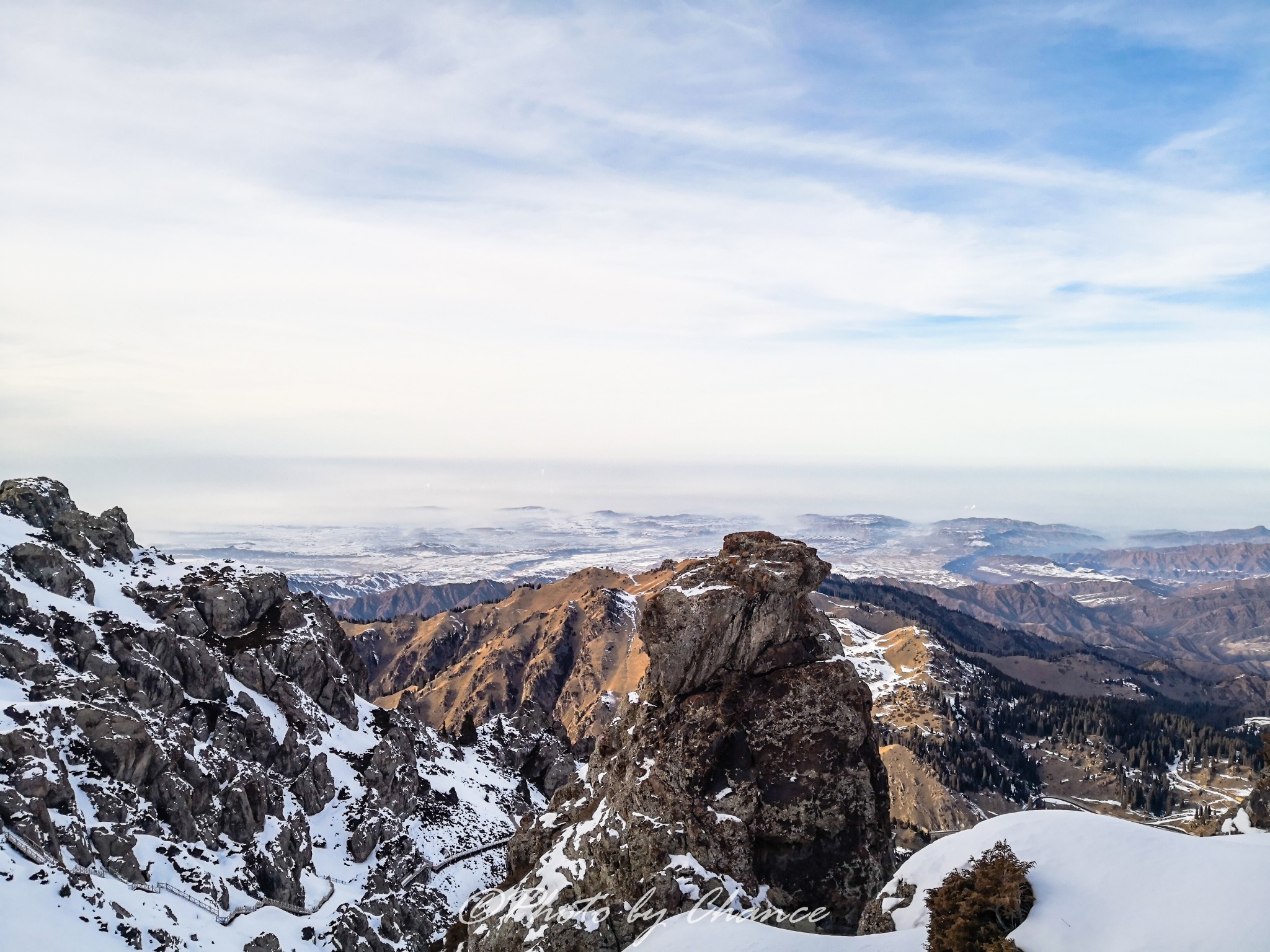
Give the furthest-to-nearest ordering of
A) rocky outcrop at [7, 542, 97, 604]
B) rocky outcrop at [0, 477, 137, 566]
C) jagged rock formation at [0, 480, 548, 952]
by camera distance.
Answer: rocky outcrop at [0, 477, 137, 566], rocky outcrop at [7, 542, 97, 604], jagged rock formation at [0, 480, 548, 952]

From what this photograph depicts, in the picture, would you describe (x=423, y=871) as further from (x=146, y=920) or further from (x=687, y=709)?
(x=687, y=709)

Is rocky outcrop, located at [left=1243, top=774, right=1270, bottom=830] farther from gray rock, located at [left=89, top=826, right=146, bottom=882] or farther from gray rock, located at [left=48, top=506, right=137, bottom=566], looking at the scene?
gray rock, located at [left=48, top=506, right=137, bottom=566]

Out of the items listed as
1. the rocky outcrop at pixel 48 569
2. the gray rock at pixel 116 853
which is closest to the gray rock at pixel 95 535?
the rocky outcrop at pixel 48 569

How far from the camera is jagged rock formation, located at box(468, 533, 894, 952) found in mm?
43031

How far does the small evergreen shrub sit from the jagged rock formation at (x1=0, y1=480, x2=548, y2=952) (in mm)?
47931

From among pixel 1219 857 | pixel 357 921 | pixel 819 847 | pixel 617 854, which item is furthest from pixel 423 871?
pixel 1219 857

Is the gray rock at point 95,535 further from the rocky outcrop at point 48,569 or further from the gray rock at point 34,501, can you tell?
the rocky outcrop at point 48,569

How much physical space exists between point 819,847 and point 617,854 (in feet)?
37.7

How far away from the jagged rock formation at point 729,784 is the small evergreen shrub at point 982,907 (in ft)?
38.5

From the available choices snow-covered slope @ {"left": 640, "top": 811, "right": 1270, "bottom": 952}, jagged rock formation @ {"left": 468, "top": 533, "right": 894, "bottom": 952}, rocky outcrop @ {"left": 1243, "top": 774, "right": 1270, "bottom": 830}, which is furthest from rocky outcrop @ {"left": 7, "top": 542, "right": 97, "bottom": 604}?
rocky outcrop @ {"left": 1243, "top": 774, "right": 1270, "bottom": 830}

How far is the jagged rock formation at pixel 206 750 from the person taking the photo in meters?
61.1

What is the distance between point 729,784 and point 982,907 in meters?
16.7

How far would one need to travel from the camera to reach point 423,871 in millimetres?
88375

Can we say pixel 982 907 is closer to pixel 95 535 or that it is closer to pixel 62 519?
pixel 62 519
